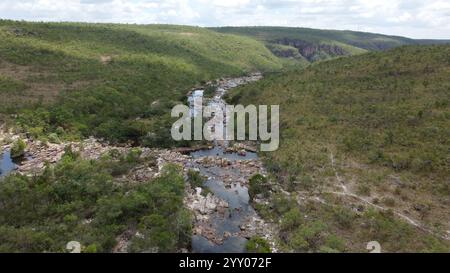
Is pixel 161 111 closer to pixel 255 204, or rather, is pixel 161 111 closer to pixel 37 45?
pixel 255 204

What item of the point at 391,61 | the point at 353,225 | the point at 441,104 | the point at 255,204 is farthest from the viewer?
the point at 391,61

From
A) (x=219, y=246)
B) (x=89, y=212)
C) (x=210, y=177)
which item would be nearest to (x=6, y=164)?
(x=89, y=212)

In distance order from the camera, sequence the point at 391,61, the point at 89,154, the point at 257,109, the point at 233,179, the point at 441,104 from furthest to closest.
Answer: the point at 391,61 → the point at 257,109 → the point at 441,104 → the point at 89,154 → the point at 233,179

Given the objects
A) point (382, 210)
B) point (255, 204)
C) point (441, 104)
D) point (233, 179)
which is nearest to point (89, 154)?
point (233, 179)

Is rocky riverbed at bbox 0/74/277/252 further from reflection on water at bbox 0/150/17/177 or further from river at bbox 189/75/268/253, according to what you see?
reflection on water at bbox 0/150/17/177

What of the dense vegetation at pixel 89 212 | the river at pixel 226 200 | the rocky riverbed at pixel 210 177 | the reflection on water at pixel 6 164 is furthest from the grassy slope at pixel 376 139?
the reflection on water at pixel 6 164

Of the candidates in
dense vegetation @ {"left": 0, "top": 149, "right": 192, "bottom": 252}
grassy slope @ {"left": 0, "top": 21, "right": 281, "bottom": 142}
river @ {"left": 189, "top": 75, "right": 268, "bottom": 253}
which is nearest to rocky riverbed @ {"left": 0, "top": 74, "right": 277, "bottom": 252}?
river @ {"left": 189, "top": 75, "right": 268, "bottom": 253}
